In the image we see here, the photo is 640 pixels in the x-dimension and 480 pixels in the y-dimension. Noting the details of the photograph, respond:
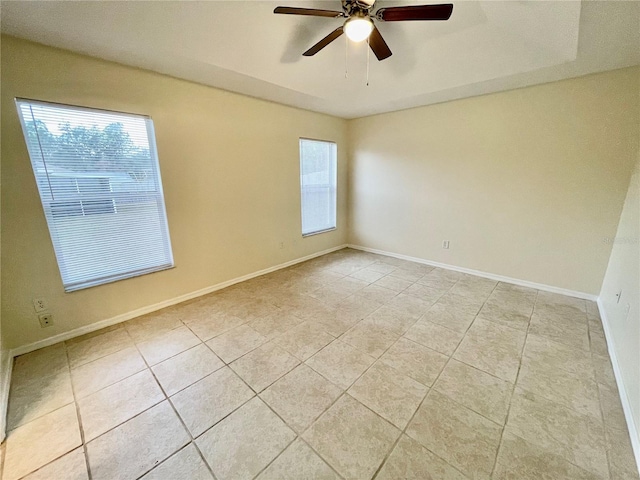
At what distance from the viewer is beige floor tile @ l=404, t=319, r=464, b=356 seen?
2.12 metres

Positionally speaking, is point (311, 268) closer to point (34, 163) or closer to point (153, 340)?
point (153, 340)

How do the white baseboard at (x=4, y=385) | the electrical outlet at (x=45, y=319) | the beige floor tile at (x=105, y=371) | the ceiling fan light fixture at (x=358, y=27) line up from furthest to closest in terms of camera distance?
the electrical outlet at (x=45, y=319) → the beige floor tile at (x=105, y=371) → the ceiling fan light fixture at (x=358, y=27) → the white baseboard at (x=4, y=385)

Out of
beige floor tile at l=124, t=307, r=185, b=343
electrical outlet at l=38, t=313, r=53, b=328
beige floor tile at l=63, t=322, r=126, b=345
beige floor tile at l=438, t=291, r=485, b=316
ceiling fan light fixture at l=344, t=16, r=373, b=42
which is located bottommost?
beige floor tile at l=124, t=307, r=185, b=343

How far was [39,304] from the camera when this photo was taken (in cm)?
211

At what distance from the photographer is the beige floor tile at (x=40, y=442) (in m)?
1.27

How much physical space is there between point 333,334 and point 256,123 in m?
2.76

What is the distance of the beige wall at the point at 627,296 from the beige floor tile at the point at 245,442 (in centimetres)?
186

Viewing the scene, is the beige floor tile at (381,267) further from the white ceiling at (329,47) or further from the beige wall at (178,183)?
the white ceiling at (329,47)

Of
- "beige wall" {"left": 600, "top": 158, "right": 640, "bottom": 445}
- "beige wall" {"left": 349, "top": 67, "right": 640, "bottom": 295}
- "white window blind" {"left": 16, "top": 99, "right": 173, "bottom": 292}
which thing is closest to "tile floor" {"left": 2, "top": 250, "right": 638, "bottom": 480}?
"beige wall" {"left": 600, "top": 158, "right": 640, "bottom": 445}

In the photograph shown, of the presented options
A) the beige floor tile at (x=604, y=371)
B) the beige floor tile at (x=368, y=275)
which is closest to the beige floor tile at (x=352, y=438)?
the beige floor tile at (x=604, y=371)

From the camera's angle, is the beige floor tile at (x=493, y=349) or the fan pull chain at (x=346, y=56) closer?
the beige floor tile at (x=493, y=349)

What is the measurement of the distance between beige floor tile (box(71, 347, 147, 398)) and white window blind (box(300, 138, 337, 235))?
2.78 meters

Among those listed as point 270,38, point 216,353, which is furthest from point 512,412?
point 270,38

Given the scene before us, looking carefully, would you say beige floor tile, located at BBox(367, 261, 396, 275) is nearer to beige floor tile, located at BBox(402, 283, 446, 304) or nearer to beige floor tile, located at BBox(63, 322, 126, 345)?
beige floor tile, located at BBox(402, 283, 446, 304)
